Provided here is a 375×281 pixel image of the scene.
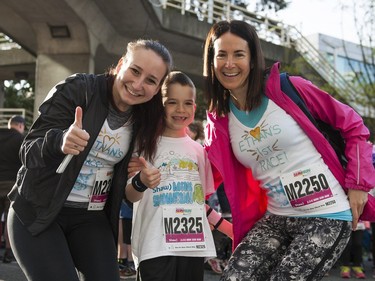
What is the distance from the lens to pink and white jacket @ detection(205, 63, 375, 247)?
2.66 meters

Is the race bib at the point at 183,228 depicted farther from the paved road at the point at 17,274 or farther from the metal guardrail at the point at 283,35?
the metal guardrail at the point at 283,35

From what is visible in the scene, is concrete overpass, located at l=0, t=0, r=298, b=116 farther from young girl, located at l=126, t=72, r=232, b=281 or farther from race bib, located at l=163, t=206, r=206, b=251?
race bib, located at l=163, t=206, r=206, b=251

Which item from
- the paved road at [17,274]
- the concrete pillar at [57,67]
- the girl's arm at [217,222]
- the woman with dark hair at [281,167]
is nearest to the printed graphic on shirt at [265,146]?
the woman with dark hair at [281,167]

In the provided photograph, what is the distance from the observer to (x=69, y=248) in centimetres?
278

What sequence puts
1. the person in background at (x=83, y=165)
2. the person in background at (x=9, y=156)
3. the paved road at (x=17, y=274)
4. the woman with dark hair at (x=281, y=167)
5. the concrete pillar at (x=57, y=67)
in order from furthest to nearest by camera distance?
the concrete pillar at (x=57, y=67) → the person in background at (x=9, y=156) → the paved road at (x=17, y=274) → the woman with dark hair at (x=281, y=167) → the person in background at (x=83, y=165)

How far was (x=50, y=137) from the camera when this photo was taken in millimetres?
2342

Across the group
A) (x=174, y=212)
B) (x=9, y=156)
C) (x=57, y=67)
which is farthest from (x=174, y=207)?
(x=57, y=67)

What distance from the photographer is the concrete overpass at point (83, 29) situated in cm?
1210

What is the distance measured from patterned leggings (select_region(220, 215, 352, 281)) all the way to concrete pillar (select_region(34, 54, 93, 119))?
37.0 ft

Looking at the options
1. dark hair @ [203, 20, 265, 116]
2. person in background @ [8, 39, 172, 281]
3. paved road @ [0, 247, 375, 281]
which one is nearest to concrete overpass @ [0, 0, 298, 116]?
paved road @ [0, 247, 375, 281]

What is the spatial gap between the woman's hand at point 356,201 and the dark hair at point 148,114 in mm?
1166

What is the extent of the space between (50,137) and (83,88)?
0.45 metres

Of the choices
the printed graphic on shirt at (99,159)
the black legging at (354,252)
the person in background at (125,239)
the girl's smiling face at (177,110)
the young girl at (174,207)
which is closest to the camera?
the printed graphic on shirt at (99,159)

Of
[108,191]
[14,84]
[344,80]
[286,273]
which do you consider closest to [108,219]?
[108,191]
